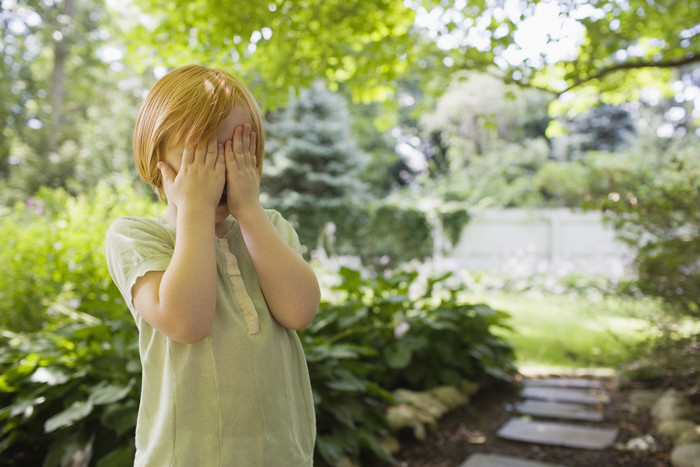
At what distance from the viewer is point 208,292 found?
979 millimetres

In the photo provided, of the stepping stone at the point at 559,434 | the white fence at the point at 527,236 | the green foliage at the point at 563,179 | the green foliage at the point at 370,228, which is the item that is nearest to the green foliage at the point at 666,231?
the stepping stone at the point at 559,434

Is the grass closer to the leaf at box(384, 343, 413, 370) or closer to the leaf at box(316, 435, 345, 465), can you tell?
the leaf at box(384, 343, 413, 370)

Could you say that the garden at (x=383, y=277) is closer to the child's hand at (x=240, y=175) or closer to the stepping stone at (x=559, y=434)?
the child's hand at (x=240, y=175)

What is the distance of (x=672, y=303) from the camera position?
3600mm

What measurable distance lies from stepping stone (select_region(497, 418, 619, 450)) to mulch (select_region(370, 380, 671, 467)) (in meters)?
0.04

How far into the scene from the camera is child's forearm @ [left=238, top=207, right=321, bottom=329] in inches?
41.8

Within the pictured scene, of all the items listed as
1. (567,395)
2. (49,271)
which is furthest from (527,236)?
(49,271)

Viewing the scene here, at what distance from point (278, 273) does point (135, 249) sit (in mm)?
267

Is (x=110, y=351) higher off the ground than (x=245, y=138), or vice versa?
(x=245, y=138)

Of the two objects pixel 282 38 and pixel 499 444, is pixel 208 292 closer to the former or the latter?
pixel 499 444

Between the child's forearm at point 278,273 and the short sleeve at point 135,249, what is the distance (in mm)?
160

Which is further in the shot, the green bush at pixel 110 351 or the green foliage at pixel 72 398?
the green bush at pixel 110 351

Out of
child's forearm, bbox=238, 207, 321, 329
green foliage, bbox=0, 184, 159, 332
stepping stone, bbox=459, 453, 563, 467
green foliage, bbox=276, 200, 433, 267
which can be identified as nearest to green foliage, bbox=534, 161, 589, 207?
green foliage, bbox=276, 200, 433, 267

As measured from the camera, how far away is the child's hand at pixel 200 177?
100 cm
